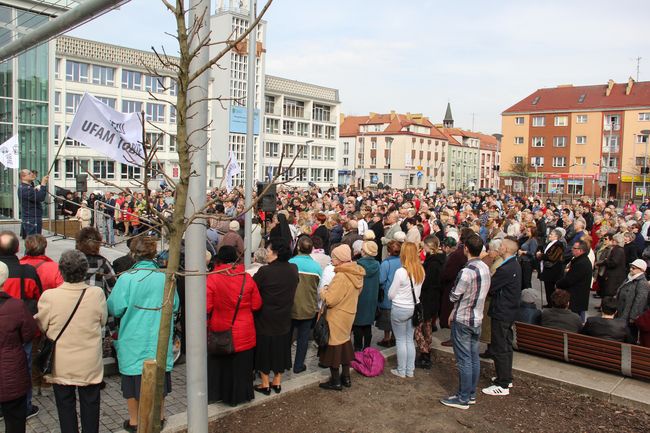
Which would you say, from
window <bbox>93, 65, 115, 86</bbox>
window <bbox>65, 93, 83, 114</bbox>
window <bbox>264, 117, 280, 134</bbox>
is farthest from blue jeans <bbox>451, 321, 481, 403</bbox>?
window <bbox>264, 117, 280, 134</bbox>

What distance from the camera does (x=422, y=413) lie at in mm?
5996

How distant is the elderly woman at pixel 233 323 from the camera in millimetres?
5391

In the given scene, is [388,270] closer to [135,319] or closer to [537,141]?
[135,319]

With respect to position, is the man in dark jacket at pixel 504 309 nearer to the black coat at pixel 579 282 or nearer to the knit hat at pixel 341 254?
the knit hat at pixel 341 254

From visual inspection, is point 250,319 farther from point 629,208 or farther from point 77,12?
point 629,208

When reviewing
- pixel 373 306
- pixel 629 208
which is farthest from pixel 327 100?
pixel 373 306

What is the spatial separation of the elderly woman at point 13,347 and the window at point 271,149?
2726 inches

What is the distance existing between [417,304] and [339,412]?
5.70 ft

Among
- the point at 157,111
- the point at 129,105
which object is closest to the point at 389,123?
the point at 157,111

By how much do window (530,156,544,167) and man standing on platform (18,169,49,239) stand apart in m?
74.3

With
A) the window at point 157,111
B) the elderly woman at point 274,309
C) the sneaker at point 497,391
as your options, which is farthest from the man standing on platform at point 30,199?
the window at point 157,111

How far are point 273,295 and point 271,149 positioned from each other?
69276mm

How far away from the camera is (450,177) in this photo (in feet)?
361

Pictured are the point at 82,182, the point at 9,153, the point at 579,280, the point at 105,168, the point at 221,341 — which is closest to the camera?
the point at 221,341
